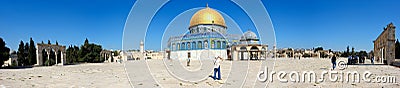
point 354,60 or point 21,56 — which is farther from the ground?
point 21,56

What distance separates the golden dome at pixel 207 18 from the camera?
47091mm

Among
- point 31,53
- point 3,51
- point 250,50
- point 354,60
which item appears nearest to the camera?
point 354,60

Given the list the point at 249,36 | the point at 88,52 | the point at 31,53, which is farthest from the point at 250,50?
the point at 31,53

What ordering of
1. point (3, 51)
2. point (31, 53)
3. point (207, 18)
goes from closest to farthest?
point (3, 51)
point (31, 53)
point (207, 18)

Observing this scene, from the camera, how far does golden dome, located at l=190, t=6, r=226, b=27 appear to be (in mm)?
47091

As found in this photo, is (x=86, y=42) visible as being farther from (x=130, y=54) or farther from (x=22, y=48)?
(x=130, y=54)

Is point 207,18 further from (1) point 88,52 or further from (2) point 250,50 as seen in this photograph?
(1) point 88,52

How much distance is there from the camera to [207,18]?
47.1 metres

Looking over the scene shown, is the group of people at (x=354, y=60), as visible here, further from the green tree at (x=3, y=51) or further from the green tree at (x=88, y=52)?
the green tree at (x=88, y=52)

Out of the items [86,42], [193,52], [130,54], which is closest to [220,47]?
[193,52]

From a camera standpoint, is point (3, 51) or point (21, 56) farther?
point (21, 56)

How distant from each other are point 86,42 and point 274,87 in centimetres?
3482

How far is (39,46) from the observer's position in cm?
2350

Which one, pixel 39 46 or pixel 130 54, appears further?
pixel 130 54
